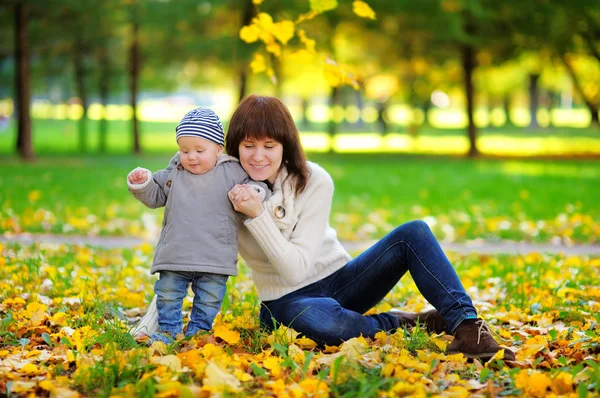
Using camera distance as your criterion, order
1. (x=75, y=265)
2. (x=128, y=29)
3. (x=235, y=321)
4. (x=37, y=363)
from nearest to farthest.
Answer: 1. (x=37, y=363)
2. (x=235, y=321)
3. (x=75, y=265)
4. (x=128, y=29)

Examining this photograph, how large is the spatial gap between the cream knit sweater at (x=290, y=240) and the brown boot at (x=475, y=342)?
0.80 m

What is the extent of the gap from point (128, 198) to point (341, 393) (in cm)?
891

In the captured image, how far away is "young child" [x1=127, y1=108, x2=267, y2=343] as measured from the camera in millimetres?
3504

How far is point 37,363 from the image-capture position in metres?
3.31

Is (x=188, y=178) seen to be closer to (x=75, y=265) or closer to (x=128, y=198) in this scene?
(x=75, y=265)

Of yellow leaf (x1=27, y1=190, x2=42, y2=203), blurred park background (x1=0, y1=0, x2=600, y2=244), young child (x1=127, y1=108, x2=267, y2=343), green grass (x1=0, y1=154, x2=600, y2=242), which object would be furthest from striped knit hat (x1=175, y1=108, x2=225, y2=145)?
yellow leaf (x1=27, y1=190, x2=42, y2=203)

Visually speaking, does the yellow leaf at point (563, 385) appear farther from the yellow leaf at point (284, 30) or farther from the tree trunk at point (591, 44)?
the tree trunk at point (591, 44)

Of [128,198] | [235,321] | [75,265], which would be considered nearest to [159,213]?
[128,198]

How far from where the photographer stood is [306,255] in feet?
11.9

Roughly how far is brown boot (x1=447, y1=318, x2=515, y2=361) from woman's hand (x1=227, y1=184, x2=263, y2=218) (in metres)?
1.12

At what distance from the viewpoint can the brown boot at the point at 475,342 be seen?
333cm

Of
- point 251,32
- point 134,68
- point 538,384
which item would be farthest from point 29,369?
point 134,68

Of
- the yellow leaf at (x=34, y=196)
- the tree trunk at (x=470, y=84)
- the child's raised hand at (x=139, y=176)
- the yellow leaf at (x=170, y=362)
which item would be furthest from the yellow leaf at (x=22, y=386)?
the tree trunk at (x=470, y=84)

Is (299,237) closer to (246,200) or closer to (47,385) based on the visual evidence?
(246,200)
